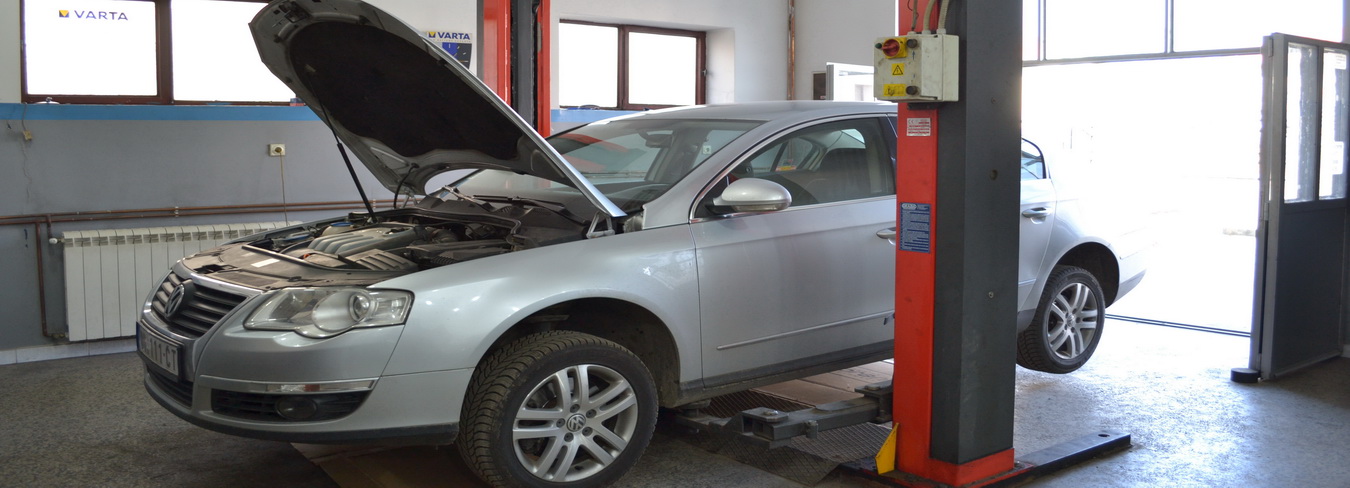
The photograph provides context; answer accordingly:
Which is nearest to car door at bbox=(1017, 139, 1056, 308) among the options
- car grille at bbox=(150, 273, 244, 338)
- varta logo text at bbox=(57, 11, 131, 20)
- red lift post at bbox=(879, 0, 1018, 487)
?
red lift post at bbox=(879, 0, 1018, 487)

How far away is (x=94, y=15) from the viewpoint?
20.5ft

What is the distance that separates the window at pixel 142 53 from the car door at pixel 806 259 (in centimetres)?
423

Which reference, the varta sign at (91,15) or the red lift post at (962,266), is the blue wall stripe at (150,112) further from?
the red lift post at (962,266)

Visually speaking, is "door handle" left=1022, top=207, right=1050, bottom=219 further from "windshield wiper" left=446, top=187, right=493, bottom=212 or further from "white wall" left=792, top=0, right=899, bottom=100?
"white wall" left=792, top=0, right=899, bottom=100

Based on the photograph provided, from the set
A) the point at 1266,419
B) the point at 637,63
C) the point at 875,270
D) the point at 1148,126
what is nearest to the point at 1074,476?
the point at 875,270

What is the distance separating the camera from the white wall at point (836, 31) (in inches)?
341

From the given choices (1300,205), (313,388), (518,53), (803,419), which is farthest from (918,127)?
(1300,205)

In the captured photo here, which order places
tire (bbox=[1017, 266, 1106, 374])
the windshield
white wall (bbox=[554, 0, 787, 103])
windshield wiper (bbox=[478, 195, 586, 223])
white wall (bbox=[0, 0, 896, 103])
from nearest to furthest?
1. windshield wiper (bbox=[478, 195, 586, 223])
2. the windshield
3. tire (bbox=[1017, 266, 1106, 374])
4. white wall (bbox=[0, 0, 896, 103])
5. white wall (bbox=[554, 0, 787, 103])

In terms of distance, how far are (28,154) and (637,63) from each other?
4.83 meters

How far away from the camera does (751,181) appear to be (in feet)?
11.5

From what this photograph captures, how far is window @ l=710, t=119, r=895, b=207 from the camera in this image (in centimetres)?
388

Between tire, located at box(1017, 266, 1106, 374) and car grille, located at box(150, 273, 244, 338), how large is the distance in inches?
133

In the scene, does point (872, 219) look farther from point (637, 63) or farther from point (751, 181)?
point (637, 63)

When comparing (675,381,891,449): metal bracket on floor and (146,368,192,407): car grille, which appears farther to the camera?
(675,381,891,449): metal bracket on floor
